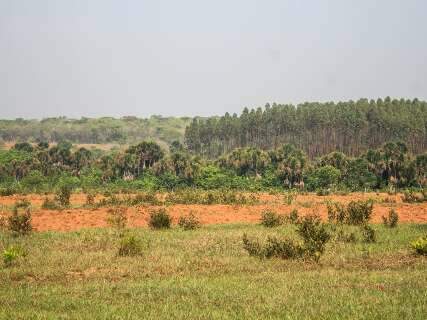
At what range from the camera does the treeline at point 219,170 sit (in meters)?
58.0

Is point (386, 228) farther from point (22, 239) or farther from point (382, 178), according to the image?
point (382, 178)

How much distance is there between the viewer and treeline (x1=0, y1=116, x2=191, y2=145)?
502 ft

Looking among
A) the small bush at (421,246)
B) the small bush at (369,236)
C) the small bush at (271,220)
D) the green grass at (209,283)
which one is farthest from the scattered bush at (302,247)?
the small bush at (271,220)

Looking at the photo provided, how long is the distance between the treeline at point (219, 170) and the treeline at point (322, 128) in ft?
58.0

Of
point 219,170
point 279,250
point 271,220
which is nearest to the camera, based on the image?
point 279,250

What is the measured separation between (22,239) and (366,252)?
1201 centimetres

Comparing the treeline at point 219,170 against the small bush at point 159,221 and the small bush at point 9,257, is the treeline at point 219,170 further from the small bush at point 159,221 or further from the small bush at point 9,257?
the small bush at point 9,257

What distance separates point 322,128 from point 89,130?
92.4 meters

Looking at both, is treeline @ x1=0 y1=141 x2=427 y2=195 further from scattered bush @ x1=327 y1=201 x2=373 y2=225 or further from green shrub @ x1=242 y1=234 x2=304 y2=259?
green shrub @ x1=242 y1=234 x2=304 y2=259

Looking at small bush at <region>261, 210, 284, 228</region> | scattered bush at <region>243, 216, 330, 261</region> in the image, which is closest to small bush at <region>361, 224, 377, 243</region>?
scattered bush at <region>243, 216, 330, 261</region>

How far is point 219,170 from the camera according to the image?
62875mm

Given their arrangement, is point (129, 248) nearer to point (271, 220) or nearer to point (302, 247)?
point (302, 247)

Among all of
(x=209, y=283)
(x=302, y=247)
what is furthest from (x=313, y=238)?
(x=209, y=283)

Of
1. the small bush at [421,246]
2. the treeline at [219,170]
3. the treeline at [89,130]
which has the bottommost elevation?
the treeline at [219,170]
